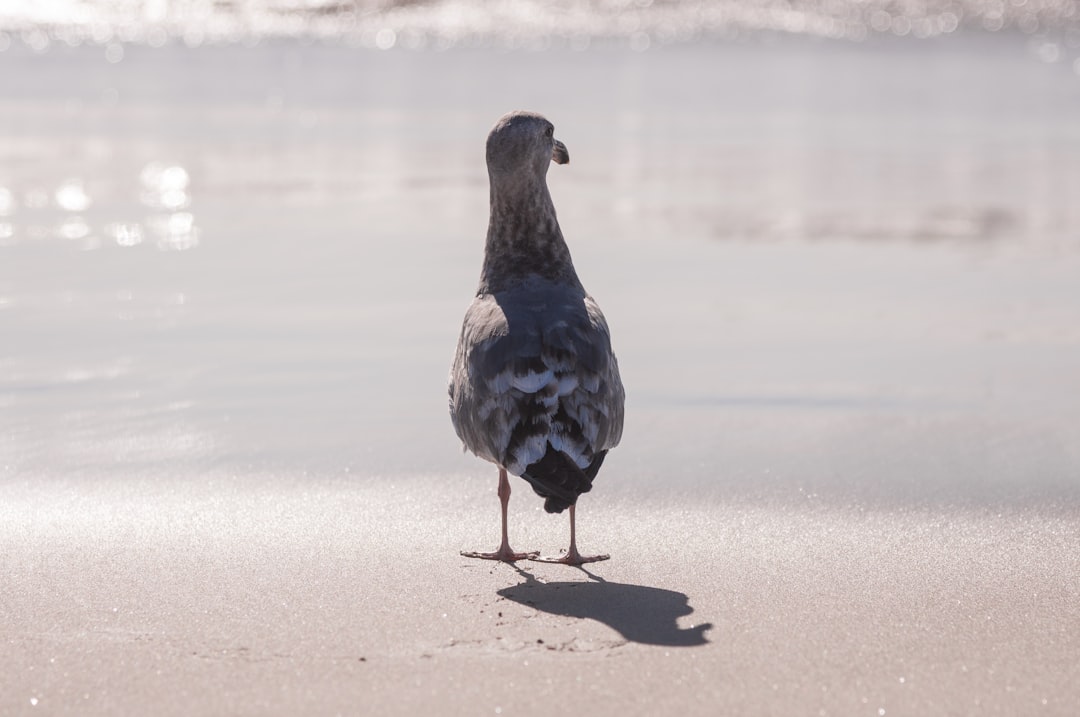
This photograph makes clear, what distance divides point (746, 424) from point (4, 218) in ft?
22.6

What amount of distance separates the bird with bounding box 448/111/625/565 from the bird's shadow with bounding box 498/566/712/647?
0.87ft

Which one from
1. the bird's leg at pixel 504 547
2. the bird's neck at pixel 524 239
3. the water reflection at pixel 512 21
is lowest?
the bird's leg at pixel 504 547

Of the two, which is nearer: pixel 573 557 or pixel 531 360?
pixel 531 360

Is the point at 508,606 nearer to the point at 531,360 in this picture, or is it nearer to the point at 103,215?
the point at 531,360

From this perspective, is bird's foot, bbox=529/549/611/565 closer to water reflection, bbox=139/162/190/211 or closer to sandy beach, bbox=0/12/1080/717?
sandy beach, bbox=0/12/1080/717

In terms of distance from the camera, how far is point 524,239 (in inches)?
232

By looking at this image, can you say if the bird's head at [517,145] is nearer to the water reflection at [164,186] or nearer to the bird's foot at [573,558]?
the bird's foot at [573,558]

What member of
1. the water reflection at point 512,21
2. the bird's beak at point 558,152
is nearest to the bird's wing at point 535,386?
the bird's beak at point 558,152

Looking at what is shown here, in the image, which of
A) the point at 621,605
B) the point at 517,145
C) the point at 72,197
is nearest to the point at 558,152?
the point at 517,145

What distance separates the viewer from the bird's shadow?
427cm

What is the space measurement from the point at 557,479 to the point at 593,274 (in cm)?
551

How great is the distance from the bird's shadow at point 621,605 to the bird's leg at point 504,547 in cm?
11

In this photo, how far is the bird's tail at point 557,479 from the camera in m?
4.53

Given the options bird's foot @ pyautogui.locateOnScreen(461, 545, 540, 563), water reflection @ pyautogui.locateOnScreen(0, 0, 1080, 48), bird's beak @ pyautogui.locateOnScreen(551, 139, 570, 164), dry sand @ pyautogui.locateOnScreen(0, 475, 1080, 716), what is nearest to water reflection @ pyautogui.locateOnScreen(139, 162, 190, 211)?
bird's beak @ pyautogui.locateOnScreen(551, 139, 570, 164)
